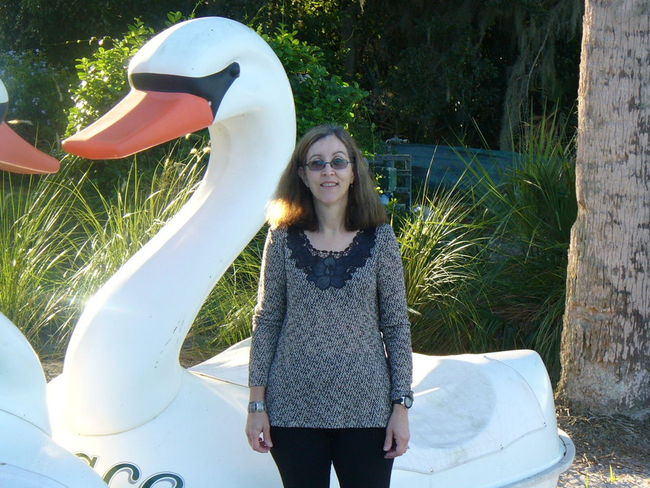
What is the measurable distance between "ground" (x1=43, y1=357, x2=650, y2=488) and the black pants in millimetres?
2114

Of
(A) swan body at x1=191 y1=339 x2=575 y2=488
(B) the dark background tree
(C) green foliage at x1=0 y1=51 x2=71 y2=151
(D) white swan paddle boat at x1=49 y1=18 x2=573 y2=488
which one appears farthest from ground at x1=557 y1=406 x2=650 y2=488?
(B) the dark background tree

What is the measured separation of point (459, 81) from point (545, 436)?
34.4 ft

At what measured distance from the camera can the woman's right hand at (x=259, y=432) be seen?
7.89ft

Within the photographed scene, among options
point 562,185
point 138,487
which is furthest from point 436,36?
point 138,487

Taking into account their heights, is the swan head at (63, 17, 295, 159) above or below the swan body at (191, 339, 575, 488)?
above

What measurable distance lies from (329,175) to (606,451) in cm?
285

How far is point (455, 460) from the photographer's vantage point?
9.29 feet

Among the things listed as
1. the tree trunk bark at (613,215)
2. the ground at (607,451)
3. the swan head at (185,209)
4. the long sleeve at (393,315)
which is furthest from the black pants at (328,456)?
the tree trunk bark at (613,215)

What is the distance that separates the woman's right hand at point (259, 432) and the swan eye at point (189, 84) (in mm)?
941

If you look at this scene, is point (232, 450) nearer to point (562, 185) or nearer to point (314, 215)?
point (314, 215)

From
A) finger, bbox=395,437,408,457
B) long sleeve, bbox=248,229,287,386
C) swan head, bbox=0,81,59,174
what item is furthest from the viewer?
long sleeve, bbox=248,229,287,386

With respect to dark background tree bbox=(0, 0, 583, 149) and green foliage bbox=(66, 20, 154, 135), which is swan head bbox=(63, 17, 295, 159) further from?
dark background tree bbox=(0, 0, 583, 149)

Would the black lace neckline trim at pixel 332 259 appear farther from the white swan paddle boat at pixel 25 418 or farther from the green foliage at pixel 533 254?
the green foliage at pixel 533 254

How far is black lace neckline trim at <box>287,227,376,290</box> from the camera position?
2.42 metres
